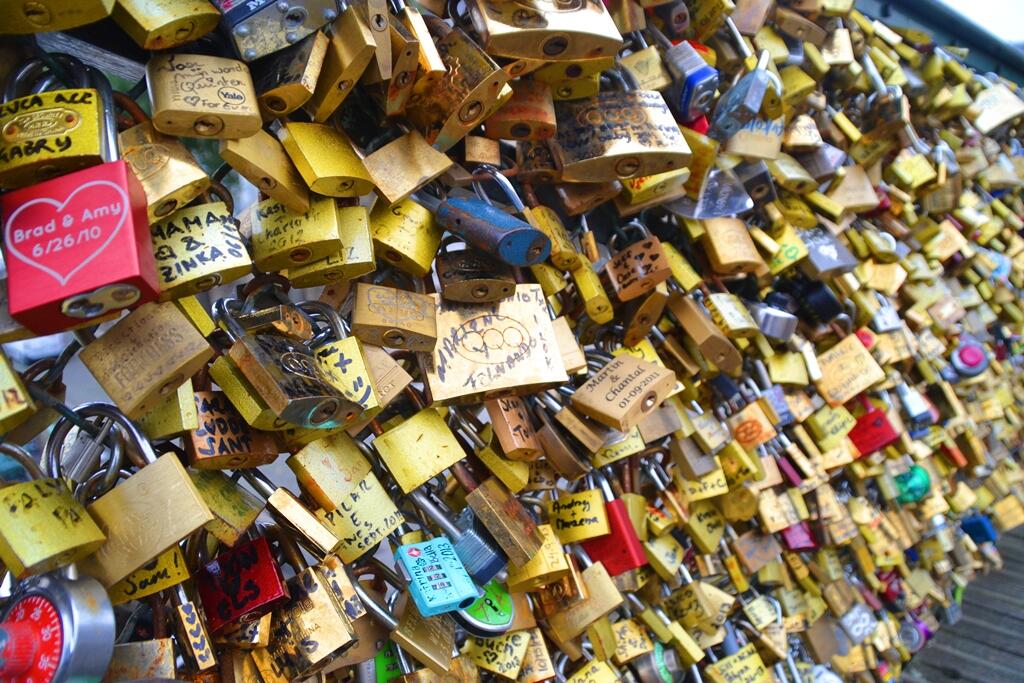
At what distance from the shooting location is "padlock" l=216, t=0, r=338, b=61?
101 cm

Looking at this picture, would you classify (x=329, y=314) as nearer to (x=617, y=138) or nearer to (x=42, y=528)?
(x=42, y=528)

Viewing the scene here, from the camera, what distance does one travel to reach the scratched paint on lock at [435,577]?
3.46 ft

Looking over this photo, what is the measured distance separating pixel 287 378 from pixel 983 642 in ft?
8.49

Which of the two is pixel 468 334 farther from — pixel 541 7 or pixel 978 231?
pixel 978 231

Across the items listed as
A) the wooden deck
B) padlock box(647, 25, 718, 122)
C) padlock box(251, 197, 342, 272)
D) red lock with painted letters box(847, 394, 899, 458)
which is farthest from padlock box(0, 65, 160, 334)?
the wooden deck

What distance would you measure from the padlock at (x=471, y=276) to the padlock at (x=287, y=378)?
269 millimetres

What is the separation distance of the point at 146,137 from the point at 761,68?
50.6 inches

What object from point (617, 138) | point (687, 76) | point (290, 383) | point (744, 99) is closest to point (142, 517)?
point (290, 383)

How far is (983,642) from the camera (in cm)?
265

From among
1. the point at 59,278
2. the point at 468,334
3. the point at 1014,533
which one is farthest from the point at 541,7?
the point at 1014,533

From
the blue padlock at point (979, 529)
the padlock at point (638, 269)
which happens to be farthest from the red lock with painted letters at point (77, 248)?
the blue padlock at point (979, 529)

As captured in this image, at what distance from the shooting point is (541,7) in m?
1.22

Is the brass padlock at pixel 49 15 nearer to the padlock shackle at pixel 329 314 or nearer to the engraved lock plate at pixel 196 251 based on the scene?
the engraved lock plate at pixel 196 251

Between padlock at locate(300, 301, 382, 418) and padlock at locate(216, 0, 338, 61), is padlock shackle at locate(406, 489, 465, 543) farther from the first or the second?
padlock at locate(216, 0, 338, 61)
